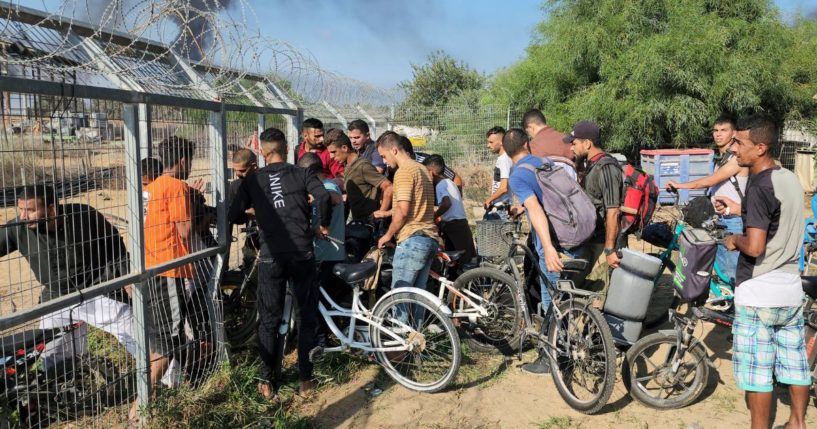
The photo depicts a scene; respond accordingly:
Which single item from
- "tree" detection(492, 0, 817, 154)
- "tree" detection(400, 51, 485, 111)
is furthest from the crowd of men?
"tree" detection(400, 51, 485, 111)

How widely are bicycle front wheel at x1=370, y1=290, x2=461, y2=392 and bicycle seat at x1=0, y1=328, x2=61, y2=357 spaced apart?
6.71 feet

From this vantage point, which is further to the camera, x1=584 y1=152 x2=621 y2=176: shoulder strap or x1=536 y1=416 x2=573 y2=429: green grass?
x1=584 y1=152 x2=621 y2=176: shoulder strap

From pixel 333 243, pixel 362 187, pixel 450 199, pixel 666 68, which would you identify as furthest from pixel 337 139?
pixel 666 68

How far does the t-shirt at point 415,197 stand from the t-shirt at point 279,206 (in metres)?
0.68

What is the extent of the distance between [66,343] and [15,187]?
3.83ft

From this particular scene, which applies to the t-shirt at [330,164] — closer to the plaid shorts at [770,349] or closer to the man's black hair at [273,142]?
the man's black hair at [273,142]

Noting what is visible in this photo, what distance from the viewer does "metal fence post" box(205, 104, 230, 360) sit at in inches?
177

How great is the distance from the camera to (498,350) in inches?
196

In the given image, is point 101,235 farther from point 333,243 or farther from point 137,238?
point 333,243

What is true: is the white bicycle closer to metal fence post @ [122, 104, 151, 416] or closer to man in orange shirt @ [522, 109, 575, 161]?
metal fence post @ [122, 104, 151, 416]

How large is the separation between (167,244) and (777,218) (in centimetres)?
370

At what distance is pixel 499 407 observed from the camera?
13.7 ft

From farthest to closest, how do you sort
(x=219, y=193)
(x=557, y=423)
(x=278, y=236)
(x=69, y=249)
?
(x=219, y=193), (x=278, y=236), (x=557, y=423), (x=69, y=249)

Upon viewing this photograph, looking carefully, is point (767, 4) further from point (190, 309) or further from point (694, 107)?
point (190, 309)
